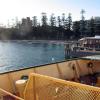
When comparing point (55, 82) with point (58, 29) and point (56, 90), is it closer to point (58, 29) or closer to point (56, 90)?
point (56, 90)

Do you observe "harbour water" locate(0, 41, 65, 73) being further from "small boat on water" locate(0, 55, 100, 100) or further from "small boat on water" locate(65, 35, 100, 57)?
"small boat on water" locate(0, 55, 100, 100)

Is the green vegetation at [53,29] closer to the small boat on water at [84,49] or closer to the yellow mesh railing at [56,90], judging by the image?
the small boat on water at [84,49]

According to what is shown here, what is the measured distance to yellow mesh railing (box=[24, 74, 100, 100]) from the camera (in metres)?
4.50

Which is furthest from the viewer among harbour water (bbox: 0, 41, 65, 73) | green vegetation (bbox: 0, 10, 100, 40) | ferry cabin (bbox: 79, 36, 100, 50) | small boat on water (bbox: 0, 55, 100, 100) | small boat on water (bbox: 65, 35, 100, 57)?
green vegetation (bbox: 0, 10, 100, 40)

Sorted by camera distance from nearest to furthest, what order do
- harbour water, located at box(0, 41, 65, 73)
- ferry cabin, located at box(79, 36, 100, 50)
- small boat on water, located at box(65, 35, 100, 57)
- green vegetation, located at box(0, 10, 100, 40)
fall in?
1. harbour water, located at box(0, 41, 65, 73)
2. small boat on water, located at box(65, 35, 100, 57)
3. ferry cabin, located at box(79, 36, 100, 50)
4. green vegetation, located at box(0, 10, 100, 40)

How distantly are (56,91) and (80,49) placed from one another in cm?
7545

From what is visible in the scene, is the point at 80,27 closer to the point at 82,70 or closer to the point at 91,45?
the point at 91,45

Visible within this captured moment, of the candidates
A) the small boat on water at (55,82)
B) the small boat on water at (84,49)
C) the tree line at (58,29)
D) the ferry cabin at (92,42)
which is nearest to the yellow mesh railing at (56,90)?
the small boat on water at (55,82)

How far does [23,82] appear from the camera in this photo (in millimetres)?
8289

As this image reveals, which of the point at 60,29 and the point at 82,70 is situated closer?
the point at 82,70

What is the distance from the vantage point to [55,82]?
5051 millimetres

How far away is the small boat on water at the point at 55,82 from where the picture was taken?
4762 mm

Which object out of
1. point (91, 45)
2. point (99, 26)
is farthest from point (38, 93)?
point (99, 26)

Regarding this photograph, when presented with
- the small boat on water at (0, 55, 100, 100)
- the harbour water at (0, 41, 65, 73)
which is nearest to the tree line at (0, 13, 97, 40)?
the harbour water at (0, 41, 65, 73)
